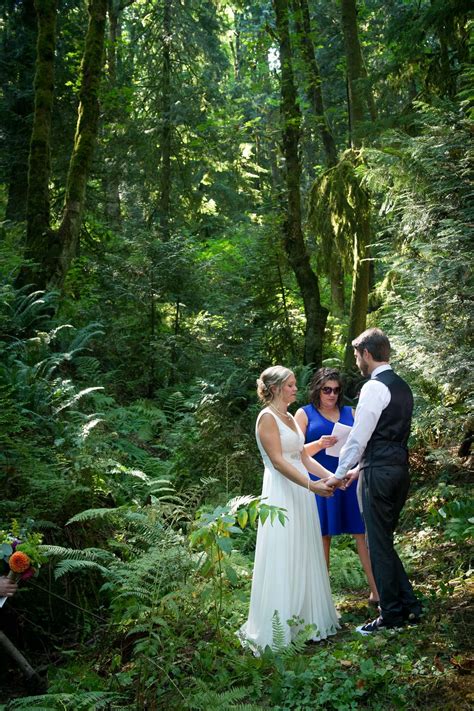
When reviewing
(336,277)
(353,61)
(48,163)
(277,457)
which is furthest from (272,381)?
(353,61)

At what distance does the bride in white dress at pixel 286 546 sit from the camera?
5.00 m

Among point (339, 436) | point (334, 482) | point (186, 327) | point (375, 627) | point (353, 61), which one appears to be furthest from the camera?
point (186, 327)

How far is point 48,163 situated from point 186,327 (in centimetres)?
408

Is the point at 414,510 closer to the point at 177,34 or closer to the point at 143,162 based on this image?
the point at 143,162

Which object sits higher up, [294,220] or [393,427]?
[294,220]

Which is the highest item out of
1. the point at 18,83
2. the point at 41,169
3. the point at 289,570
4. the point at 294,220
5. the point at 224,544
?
the point at 18,83

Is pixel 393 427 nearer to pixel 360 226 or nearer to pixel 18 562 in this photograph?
pixel 18 562

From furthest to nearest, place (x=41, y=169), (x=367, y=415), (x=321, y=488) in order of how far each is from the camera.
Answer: (x=41, y=169)
(x=321, y=488)
(x=367, y=415)

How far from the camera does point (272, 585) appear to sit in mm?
5008

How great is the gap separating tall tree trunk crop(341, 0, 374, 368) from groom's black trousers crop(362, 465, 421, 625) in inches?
251

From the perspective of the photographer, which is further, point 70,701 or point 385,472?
point 385,472

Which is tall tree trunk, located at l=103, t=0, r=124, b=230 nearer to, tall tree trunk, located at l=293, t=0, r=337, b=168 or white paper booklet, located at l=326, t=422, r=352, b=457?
tall tree trunk, located at l=293, t=0, r=337, b=168

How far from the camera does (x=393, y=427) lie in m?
4.76

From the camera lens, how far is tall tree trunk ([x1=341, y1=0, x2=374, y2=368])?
1107 centimetres
